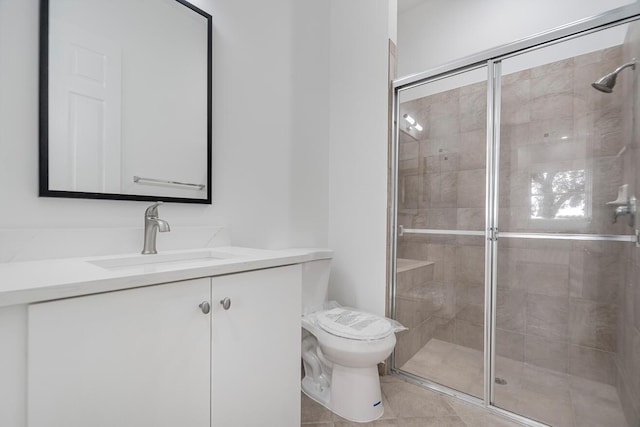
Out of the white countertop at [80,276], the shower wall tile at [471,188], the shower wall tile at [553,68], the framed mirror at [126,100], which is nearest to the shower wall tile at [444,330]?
the shower wall tile at [471,188]

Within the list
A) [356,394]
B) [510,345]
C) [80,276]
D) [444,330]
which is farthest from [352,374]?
[80,276]

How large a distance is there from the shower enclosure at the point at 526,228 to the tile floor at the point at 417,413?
0.30 feet

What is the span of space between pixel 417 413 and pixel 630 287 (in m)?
1.17

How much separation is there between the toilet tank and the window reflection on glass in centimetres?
120

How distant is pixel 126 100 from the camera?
1.23m

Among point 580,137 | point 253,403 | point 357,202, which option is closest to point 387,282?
point 357,202

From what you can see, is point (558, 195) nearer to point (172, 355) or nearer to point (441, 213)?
point (441, 213)

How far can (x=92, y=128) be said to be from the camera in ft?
3.77

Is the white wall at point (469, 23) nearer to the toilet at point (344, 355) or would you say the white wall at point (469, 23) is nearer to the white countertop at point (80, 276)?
the toilet at point (344, 355)

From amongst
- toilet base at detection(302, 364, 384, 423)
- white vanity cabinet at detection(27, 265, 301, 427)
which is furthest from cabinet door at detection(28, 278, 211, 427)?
toilet base at detection(302, 364, 384, 423)

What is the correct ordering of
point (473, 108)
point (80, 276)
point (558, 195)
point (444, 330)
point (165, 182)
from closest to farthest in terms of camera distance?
point (80, 276), point (165, 182), point (558, 195), point (473, 108), point (444, 330)

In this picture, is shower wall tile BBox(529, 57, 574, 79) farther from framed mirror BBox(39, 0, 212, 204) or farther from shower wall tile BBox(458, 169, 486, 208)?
framed mirror BBox(39, 0, 212, 204)

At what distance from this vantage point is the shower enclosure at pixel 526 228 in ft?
4.72

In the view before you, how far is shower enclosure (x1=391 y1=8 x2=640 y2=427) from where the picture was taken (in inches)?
56.6
